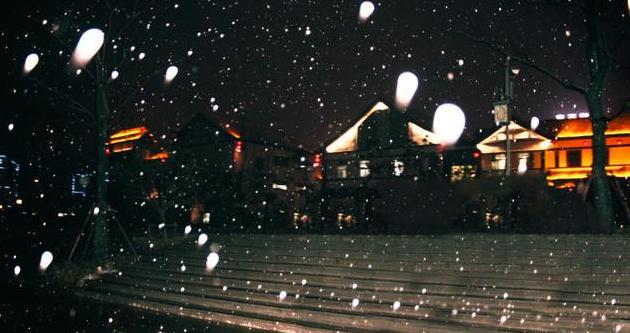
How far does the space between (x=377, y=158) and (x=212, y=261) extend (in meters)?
17.4

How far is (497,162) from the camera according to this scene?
30156mm

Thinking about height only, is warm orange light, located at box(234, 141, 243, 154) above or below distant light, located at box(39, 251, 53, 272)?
above

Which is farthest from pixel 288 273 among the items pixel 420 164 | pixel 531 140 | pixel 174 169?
pixel 531 140

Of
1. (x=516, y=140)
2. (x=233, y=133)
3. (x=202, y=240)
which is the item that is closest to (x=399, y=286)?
(x=202, y=240)

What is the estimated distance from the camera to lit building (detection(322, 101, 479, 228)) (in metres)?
19.7

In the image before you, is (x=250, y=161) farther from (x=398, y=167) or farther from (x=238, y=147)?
(x=398, y=167)

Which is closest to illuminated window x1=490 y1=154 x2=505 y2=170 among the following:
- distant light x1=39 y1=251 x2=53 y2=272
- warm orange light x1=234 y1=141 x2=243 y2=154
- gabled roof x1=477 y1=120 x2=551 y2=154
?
gabled roof x1=477 y1=120 x2=551 y2=154

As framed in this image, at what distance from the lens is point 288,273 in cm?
1153

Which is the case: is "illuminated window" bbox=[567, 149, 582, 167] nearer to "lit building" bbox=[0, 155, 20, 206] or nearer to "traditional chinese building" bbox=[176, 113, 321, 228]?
Result: "traditional chinese building" bbox=[176, 113, 321, 228]

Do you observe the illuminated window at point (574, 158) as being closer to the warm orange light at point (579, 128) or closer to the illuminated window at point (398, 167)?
the warm orange light at point (579, 128)

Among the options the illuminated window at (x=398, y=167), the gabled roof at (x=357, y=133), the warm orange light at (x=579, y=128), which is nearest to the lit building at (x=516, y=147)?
the warm orange light at (x=579, y=128)

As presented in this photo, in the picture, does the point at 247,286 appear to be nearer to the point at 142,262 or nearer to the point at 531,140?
the point at 142,262

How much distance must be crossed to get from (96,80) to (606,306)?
45.0 feet

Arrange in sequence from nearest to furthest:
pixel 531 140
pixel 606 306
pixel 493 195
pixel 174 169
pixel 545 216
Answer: pixel 606 306, pixel 545 216, pixel 493 195, pixel 174 169, pixel 531 140
